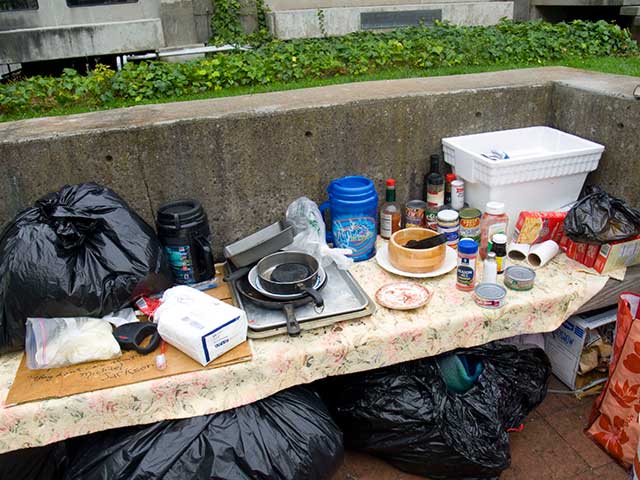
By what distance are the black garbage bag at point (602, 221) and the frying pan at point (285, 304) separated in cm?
117

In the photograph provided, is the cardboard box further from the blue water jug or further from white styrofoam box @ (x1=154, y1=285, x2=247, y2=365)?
white styrofoam box @ (x1=154, y1=285, x2=247, y2=365)

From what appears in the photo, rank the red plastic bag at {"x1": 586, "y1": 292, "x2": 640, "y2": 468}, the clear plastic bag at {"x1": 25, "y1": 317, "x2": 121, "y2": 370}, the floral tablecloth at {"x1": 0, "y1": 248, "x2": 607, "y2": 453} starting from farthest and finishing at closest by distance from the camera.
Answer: the red plastic bag at {"x1": 586, "y1": 292, "x2": 640, "y2": 468}, the clear plastic bag at {"x1": 25, "y1": 317, "x2": 121, "y2": 370}, the floral tablecloth at {"x1": 0, "y1": 248, "x2": 607, "y2": 453}

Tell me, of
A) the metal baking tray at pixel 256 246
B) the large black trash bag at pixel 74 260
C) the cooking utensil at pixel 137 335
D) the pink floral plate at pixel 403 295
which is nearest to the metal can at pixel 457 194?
the pink floral plate at pixel 403 295

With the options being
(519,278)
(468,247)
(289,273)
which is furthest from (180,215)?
(519,278)

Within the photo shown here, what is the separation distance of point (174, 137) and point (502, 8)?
835 centimetres

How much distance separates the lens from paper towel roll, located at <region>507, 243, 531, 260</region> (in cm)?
241

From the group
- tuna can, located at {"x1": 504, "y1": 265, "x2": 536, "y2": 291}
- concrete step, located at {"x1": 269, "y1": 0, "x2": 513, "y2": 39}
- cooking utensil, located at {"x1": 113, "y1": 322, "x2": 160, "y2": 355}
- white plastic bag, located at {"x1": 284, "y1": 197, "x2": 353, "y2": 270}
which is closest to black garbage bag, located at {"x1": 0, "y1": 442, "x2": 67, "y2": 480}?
cooking utensil, located at {"x1": 113, "y1": 322, "x2": 160, "y2": 355}

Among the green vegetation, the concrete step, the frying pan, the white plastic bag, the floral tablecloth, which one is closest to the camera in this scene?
the floral tablecloth

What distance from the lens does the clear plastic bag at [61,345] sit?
1.85m

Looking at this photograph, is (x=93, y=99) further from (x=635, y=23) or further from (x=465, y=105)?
(x=635, y=23)

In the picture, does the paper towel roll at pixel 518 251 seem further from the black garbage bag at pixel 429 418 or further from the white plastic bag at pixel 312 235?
the white plastic bag at pixel 312 235

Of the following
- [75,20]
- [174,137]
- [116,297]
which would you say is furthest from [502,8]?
[116,297]

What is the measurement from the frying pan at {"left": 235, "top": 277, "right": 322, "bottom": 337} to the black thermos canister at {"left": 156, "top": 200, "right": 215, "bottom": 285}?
8.9 inches

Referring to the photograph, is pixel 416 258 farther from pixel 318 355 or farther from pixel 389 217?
pixel 318 355
